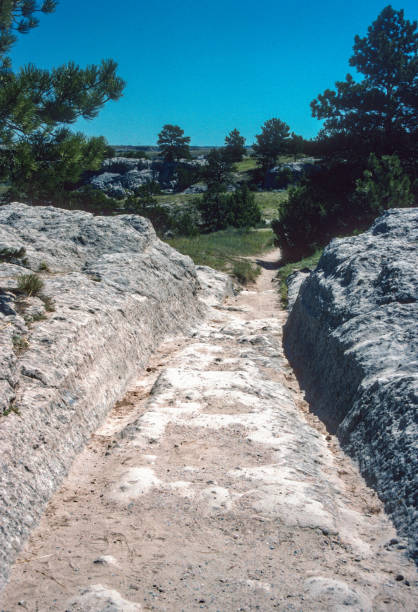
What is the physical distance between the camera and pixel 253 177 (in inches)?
2689

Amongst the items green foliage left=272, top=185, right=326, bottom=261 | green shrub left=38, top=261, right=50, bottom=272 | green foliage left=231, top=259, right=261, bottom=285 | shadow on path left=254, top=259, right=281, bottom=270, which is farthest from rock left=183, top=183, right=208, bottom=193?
green shrub left=38, top=261, right=50, bottom=272

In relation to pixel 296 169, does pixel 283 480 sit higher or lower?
lower

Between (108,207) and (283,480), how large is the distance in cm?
2337

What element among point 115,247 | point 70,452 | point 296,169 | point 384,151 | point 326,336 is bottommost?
point 70,452

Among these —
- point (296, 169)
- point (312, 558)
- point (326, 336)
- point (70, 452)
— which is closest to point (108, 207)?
point (326, 336)

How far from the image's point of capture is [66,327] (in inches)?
266

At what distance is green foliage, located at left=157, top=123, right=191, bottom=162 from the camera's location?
7250cm

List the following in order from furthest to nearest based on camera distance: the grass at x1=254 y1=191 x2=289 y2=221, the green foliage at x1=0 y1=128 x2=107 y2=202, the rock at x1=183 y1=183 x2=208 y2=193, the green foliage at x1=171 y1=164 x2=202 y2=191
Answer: the rock at x1=183 y1=183 x2=208 y2=193 < the green foliage at x1=171 y1=164 x2=202 y2=191 < the grass at x1=254 y1=191 x2=289 y2=221 < the green foliage at x1=0 y1=128 x2=107 y2=202

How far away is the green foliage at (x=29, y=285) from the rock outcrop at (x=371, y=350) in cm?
442

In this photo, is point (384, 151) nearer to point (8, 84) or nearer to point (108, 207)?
point (108, 207)

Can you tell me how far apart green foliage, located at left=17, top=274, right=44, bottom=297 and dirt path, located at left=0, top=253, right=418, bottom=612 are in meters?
2.37

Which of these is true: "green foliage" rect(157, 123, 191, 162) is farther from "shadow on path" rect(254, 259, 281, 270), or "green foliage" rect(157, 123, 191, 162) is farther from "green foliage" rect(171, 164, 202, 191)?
"shadow on path" rect(254, 259, 281, 270)

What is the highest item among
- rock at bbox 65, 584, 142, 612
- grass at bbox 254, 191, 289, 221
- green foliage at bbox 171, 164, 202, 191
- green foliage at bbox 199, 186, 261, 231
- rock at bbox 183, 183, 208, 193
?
green foliage at bbox 171, 164, 202, 191

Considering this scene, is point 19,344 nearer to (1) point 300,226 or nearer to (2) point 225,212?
(1) point 300,226
